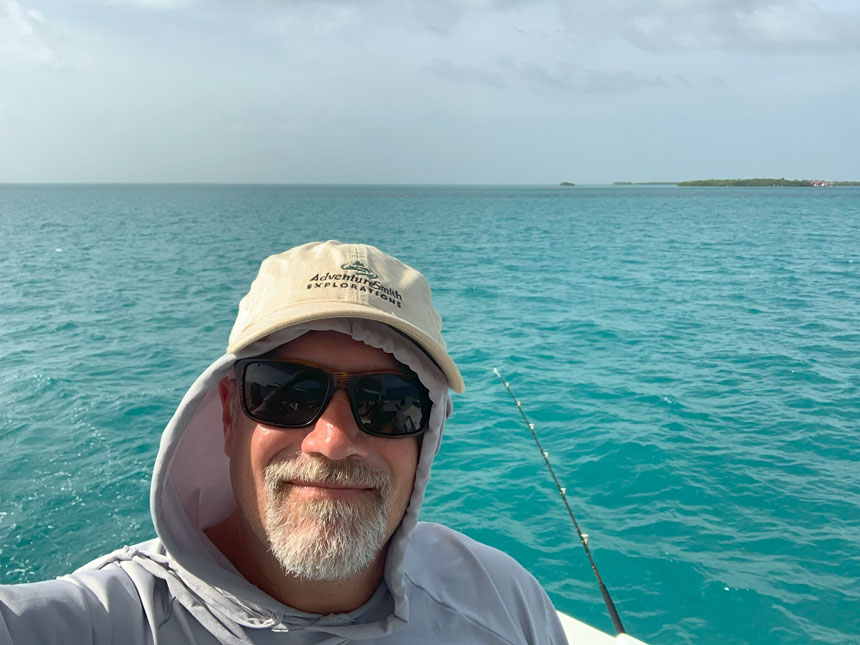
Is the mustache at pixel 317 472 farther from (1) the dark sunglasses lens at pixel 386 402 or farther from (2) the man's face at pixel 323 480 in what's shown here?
(1) the dark sunglasses lens at pixel 386 402

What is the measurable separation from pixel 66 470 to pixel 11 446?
133cm

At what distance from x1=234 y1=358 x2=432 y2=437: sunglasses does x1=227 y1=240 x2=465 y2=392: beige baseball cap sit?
0.10 meters

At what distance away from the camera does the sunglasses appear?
1575 mm

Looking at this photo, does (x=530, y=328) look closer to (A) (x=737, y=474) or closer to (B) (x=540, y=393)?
(B) (x=540, y=393)

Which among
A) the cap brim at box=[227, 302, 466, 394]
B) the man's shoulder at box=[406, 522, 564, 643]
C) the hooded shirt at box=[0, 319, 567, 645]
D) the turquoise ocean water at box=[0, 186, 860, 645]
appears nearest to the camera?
the hooded shirt at box=[0, 319, 567, 645]

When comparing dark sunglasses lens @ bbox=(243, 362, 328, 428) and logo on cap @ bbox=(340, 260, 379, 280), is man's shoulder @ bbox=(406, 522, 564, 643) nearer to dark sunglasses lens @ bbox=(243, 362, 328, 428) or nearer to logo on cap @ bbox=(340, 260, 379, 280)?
dark sunglasses lens @ bbox=(243, 362, 328, 428)

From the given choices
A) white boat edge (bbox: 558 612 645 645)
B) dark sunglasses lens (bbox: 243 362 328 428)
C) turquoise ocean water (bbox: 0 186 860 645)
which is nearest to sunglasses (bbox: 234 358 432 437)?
dark sunglasses lens (bbox: 243 362 328 428)

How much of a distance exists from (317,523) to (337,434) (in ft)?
0.69

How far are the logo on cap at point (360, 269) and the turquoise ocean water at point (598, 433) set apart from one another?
18.1 feet

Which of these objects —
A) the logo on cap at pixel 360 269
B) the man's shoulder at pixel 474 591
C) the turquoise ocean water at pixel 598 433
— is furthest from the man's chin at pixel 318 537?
the turquoise ocean water at pixel 598 433

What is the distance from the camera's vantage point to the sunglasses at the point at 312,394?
1575 mm

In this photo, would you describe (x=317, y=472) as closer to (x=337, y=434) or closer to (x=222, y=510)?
(x=337, y=434)

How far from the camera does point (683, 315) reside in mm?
18984

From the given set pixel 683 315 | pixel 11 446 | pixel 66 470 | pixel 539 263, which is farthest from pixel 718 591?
pixel 539 263
